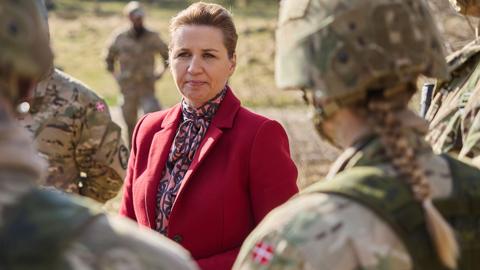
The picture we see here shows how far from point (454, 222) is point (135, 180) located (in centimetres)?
210

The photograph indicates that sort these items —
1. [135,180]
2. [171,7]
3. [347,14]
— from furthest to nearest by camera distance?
[171,7]
[135,180]
[347,14]

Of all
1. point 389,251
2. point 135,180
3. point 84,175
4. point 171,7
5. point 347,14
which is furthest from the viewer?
point 171,7

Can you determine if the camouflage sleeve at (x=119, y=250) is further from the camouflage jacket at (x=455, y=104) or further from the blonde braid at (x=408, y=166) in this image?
the camouflage jacket at (x=455, y=104)

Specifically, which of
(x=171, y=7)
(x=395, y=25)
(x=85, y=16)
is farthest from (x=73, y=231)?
(x=171, y=7)

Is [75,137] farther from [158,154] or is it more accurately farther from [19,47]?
[19,47]

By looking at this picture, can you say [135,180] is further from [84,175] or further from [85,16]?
[85,16]

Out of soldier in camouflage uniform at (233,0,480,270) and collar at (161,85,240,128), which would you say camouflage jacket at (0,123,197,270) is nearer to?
soldier in camouflage uniform at (233,0,480,270)

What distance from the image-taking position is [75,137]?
235 inches

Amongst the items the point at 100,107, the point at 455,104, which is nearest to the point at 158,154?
the point at 455,104

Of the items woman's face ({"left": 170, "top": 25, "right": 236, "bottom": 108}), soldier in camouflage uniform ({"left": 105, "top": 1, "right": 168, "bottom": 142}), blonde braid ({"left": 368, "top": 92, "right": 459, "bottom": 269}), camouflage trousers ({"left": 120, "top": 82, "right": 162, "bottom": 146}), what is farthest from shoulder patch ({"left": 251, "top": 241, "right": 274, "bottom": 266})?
soldier in camouflage uniform ({"left": 105, "top": 1, "right": 168, "bottom": 142})

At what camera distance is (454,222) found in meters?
2.96

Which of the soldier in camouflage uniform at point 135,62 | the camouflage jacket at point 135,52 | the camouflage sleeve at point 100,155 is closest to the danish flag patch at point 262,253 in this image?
the camouflage sleeve at point 100,155

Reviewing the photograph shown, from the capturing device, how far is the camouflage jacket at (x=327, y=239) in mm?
2756

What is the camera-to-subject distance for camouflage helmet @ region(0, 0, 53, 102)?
243cm
